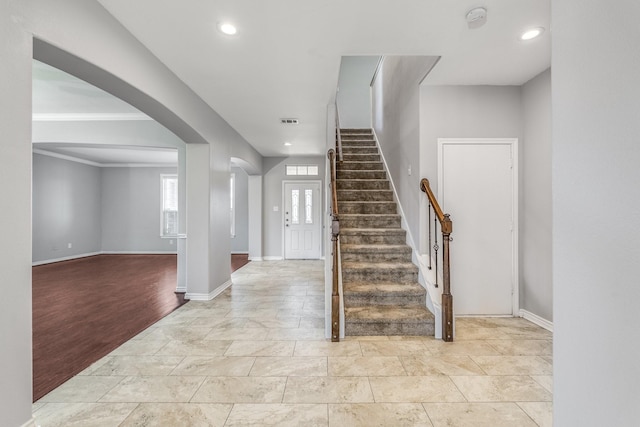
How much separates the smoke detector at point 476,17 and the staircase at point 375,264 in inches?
93.4

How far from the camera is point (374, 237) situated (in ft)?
13.1

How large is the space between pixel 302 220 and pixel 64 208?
627 cm

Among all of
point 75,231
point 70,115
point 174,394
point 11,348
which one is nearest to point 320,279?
point 174,394

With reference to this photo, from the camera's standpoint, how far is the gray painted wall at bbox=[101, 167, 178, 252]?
909 centimetres

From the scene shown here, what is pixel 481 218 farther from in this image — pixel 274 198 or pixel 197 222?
pixel 274 198

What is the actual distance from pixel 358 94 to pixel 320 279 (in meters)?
5.11

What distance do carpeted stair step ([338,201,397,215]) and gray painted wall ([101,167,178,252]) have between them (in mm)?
6739

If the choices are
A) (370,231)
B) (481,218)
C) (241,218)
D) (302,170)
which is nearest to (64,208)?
(241,218)

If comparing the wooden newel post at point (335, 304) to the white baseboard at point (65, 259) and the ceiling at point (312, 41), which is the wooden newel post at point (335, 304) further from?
the white baseboard at point (65, 259)

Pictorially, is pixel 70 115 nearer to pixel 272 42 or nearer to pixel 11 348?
pixel 272 42

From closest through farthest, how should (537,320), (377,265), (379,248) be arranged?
(537,320) → (377,265) → (379,248)

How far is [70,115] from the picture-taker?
183 inches

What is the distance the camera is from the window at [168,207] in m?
9.12

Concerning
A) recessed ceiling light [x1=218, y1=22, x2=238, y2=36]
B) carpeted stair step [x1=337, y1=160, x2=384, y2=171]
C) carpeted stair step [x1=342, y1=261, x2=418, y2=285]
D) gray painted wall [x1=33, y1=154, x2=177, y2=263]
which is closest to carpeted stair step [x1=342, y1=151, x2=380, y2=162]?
carpeted stair step [x1=337, y1=160, x2=384, y2=171]
